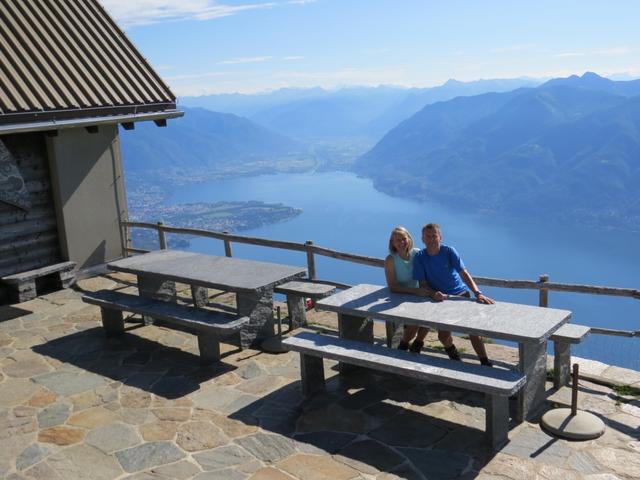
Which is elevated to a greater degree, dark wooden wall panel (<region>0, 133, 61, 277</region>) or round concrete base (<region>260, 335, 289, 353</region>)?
dark wooden wall panel (<region>0, 133, 61, 277</region>)

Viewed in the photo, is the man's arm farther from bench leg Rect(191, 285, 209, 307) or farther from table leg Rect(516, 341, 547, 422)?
bench leg Rect(191, 285, 209, 307)

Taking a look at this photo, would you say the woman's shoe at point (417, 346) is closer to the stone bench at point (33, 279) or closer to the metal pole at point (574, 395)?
the metal pole at point (574, 395)

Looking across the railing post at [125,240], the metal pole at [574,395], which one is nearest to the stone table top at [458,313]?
the metal pole at [574,395]

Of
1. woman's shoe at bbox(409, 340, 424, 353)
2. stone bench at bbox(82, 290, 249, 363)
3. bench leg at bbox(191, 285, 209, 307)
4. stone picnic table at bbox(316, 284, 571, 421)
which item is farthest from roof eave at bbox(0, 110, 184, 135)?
woman's shoe at bbox(409, 340, 424, 353)

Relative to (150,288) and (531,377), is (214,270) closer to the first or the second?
(150,288)

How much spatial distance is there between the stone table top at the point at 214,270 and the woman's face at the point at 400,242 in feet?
5.42

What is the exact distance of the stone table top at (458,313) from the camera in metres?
5.00

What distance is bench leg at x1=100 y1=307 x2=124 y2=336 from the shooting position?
7961 millimetres

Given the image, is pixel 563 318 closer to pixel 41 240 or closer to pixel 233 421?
pixel 233 421

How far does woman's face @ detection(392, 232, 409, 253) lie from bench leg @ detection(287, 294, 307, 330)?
2.21m

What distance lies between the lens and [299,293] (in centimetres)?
744

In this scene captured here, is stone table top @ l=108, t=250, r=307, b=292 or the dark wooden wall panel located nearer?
stone table top @ l=108, t=250, r=307, b=292

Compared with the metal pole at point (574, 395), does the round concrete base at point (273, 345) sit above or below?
below

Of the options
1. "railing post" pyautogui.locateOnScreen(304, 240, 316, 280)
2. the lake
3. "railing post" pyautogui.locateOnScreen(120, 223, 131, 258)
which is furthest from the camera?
the lake
